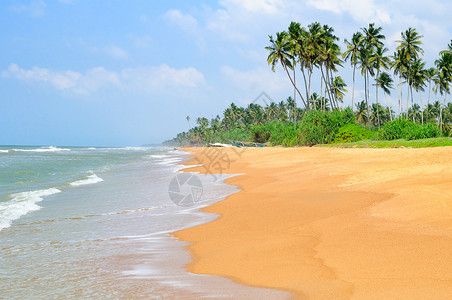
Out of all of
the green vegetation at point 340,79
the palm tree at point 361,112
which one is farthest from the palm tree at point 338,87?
the palm tree at point 361,112

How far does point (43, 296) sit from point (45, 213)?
706 centimetres

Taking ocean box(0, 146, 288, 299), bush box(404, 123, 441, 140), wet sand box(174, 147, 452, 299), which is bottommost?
ocean box(0, 146, 288, 299)

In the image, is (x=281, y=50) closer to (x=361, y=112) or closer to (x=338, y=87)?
(x=338, y=87)

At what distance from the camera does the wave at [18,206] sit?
9.74 m

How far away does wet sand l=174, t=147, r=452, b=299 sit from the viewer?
4012 mm

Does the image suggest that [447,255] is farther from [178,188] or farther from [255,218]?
[178,188]

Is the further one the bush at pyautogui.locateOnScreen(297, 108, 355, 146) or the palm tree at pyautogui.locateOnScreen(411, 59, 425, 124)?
the palm tree at pyautogui.locateOnScreen(411, 59, 425, 124)

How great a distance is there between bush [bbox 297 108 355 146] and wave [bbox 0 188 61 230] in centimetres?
3789

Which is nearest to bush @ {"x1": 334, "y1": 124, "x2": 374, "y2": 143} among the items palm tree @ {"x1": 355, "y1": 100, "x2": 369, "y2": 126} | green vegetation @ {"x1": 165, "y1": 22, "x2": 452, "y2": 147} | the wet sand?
green vegetation @ {"x1": 165, "y1": 22, "x2": 452, "y2": 147}

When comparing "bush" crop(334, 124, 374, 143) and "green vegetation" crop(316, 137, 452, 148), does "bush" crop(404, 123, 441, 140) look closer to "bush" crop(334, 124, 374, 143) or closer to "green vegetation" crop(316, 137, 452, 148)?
"green vegetation" crop(316, 137, 452, 148)

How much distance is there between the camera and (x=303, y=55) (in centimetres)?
5784

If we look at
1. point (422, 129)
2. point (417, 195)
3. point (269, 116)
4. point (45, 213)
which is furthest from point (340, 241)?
point (269, 116)

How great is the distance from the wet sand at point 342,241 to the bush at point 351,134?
110 feet

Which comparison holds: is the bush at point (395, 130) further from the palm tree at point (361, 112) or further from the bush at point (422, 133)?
the palm tree at point (361, 112)
